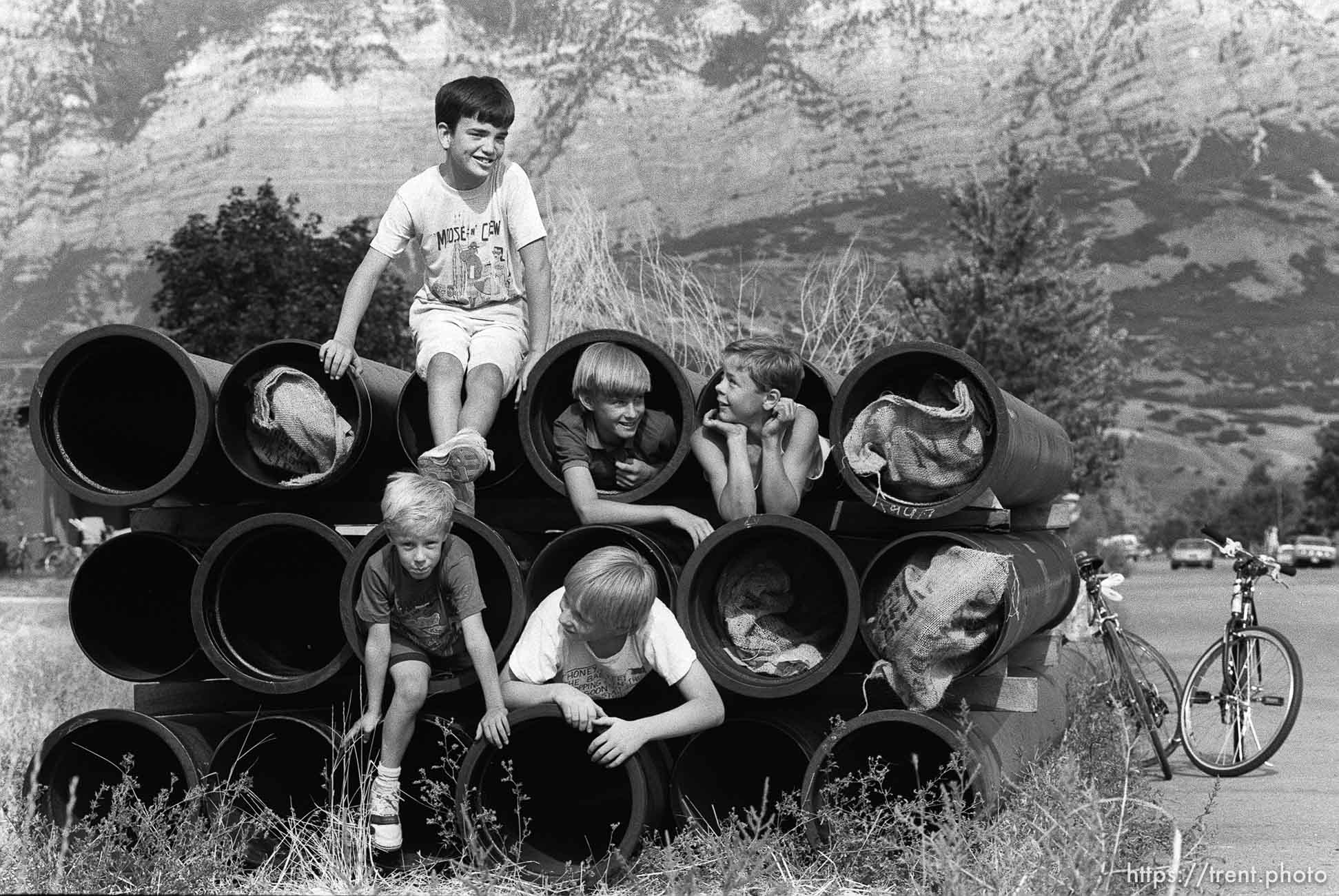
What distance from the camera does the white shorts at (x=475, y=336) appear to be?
5324mm

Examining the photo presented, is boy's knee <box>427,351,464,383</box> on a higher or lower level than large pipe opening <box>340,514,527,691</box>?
higher

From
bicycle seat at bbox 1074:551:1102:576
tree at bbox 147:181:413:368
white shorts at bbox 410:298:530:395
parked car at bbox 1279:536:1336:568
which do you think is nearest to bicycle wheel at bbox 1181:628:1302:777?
bicycle seat at bbox 1074:551:1102:576

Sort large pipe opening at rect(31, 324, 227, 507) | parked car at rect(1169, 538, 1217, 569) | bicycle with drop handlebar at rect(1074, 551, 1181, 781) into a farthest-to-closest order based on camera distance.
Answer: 1. parked car at rect(1169, 538, 1217, 569)
2. bicycle with drop handlebar at rect(1074, 551, 1181, 781)
3. large pipe opening at rect(31, 324, 227, 507)

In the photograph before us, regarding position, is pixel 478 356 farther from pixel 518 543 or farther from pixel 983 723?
pixel 983 723

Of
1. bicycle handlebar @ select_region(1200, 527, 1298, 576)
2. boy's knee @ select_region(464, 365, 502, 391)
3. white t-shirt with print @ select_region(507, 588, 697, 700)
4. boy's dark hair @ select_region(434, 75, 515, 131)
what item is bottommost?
bicycle handlebar @ select_region(1200, 527, 1298, 576)

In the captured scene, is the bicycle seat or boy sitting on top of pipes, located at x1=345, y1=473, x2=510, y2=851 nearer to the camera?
boy sitting on top of pipes, located at x1=345, y1=473, x2=510, y2=851

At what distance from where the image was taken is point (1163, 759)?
746 centimetres

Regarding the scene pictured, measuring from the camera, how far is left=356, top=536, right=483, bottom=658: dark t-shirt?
15.2 feet

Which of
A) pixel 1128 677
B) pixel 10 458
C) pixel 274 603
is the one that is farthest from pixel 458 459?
pixel 10 458

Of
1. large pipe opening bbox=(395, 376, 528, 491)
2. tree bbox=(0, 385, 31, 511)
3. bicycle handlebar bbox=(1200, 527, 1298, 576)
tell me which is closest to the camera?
large pipe opening bbox=(395, 376, 528, 491)

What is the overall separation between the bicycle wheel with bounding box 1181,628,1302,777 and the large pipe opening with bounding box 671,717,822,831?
3213 millimetres

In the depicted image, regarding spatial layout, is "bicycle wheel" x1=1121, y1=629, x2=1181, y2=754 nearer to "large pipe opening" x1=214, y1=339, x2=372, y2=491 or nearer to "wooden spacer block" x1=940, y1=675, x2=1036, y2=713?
"wooden spacer block" x1=940, y1=675, x2=1036, y2=713

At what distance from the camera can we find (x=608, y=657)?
4711mm

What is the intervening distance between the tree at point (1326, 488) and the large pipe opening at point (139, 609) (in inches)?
3860
